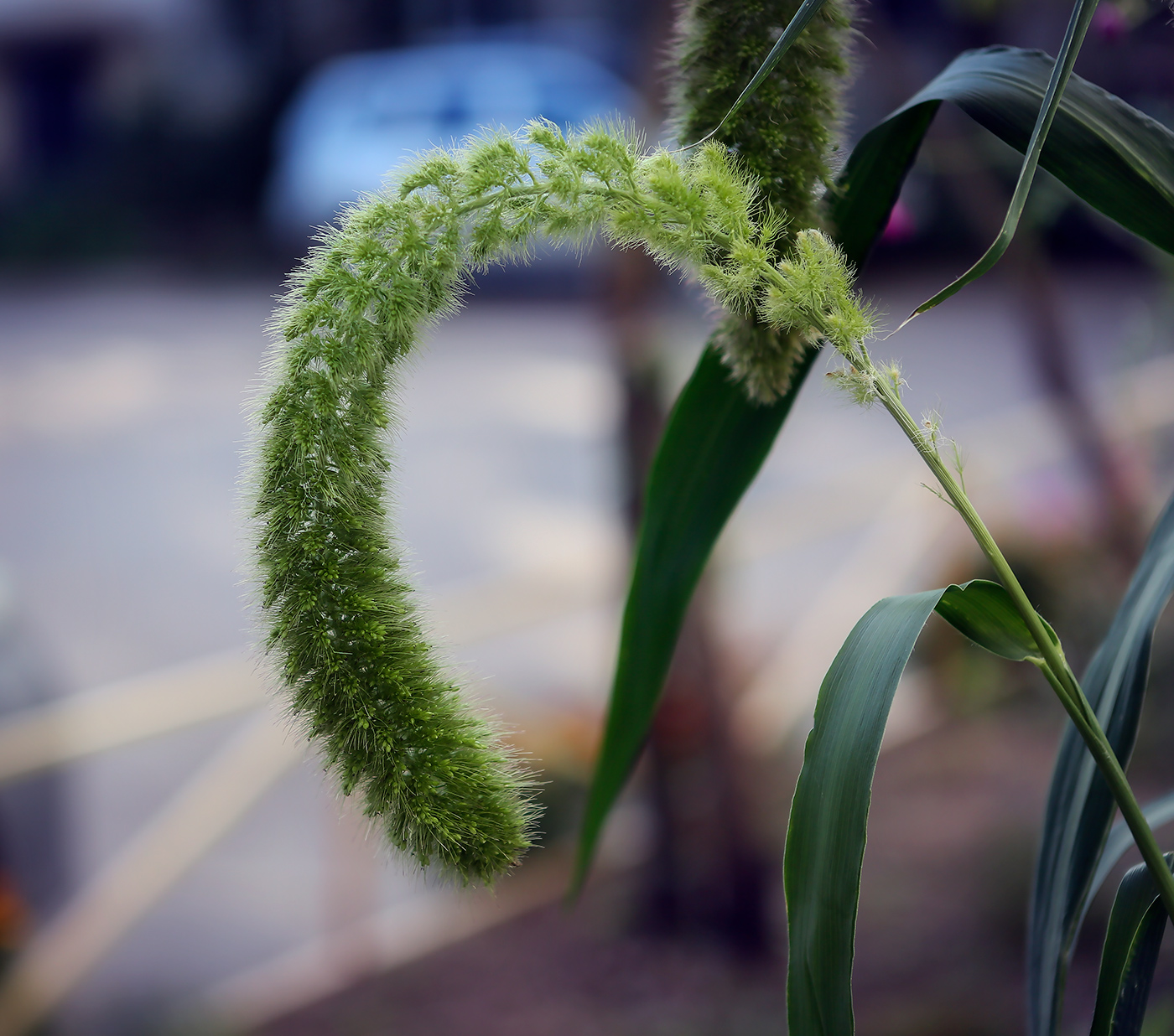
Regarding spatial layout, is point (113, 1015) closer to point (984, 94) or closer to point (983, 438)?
point (984, 94)

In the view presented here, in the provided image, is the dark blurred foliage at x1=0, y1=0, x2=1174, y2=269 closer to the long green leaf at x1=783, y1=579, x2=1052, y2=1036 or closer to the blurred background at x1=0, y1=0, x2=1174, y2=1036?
the blurred background at x1=0, y1=0, x2=1174, y2=1036

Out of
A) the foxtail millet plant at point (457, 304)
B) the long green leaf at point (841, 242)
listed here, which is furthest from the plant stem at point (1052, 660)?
the long green leaf at point (841, 242)

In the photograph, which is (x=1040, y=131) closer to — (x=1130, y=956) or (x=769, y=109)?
(x=769, y=109)

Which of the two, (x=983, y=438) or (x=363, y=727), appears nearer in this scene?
(x=363, y=727)

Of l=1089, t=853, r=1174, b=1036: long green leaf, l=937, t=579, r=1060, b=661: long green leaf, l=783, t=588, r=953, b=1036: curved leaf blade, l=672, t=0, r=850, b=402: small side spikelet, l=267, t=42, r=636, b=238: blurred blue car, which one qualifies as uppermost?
l=672, t=0, r=850, b=402: small side spikelet

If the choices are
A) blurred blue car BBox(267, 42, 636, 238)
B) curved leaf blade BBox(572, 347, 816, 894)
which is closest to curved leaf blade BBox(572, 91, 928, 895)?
curved leaf blade BBox(572, 347, 816, 894)

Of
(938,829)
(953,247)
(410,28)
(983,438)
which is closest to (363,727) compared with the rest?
(938,829)
